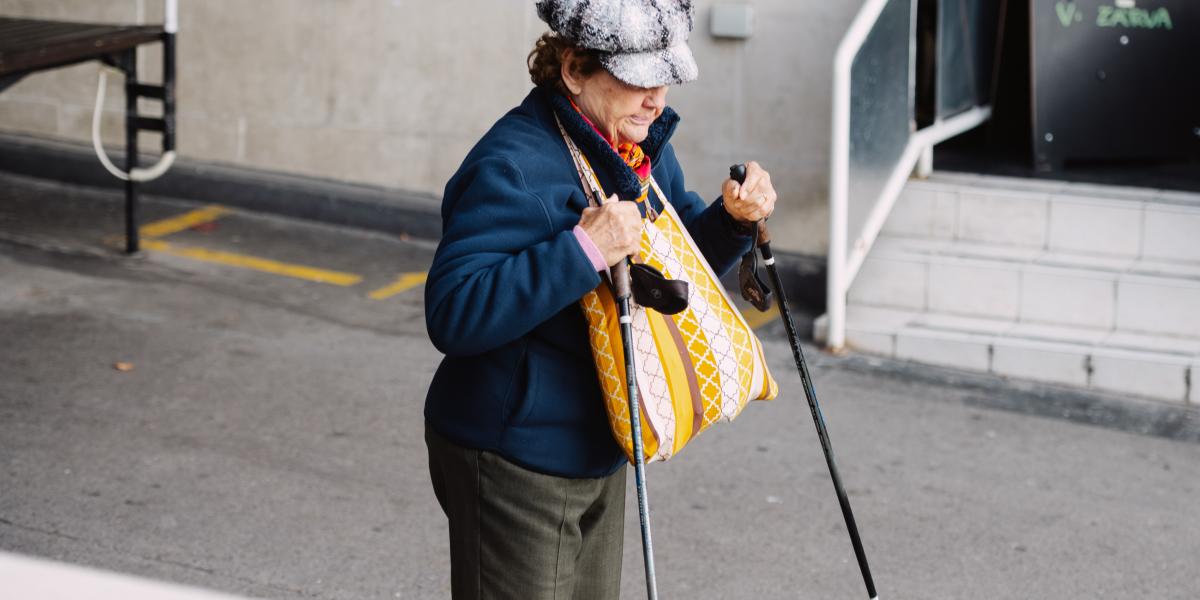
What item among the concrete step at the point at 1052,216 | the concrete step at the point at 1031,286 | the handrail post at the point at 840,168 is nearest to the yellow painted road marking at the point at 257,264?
the handrail post at the point at 840,168

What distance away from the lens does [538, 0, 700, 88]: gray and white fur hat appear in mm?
2924

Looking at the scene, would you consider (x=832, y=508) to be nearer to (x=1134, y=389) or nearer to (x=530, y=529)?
(x=1134, y=389)

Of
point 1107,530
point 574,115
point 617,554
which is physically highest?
point 574,115

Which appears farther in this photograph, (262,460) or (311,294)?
(311,294)

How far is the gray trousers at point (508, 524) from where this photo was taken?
3062mm

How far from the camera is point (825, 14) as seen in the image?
7.99 meters

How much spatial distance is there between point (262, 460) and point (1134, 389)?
150 inches

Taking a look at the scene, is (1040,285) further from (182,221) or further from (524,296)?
(182,221)

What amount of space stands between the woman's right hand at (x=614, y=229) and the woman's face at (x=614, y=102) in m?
0.22

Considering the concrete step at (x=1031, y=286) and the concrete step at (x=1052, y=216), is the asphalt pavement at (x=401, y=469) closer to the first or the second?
the concrete step at (x=1031, y=286)

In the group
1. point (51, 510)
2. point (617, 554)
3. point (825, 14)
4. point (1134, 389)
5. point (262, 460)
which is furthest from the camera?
point (825, 14)

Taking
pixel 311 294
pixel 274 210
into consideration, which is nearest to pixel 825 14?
pixel 311 294

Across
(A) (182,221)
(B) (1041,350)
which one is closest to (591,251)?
(B) (1041,350)

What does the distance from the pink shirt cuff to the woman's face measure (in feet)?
0.97
